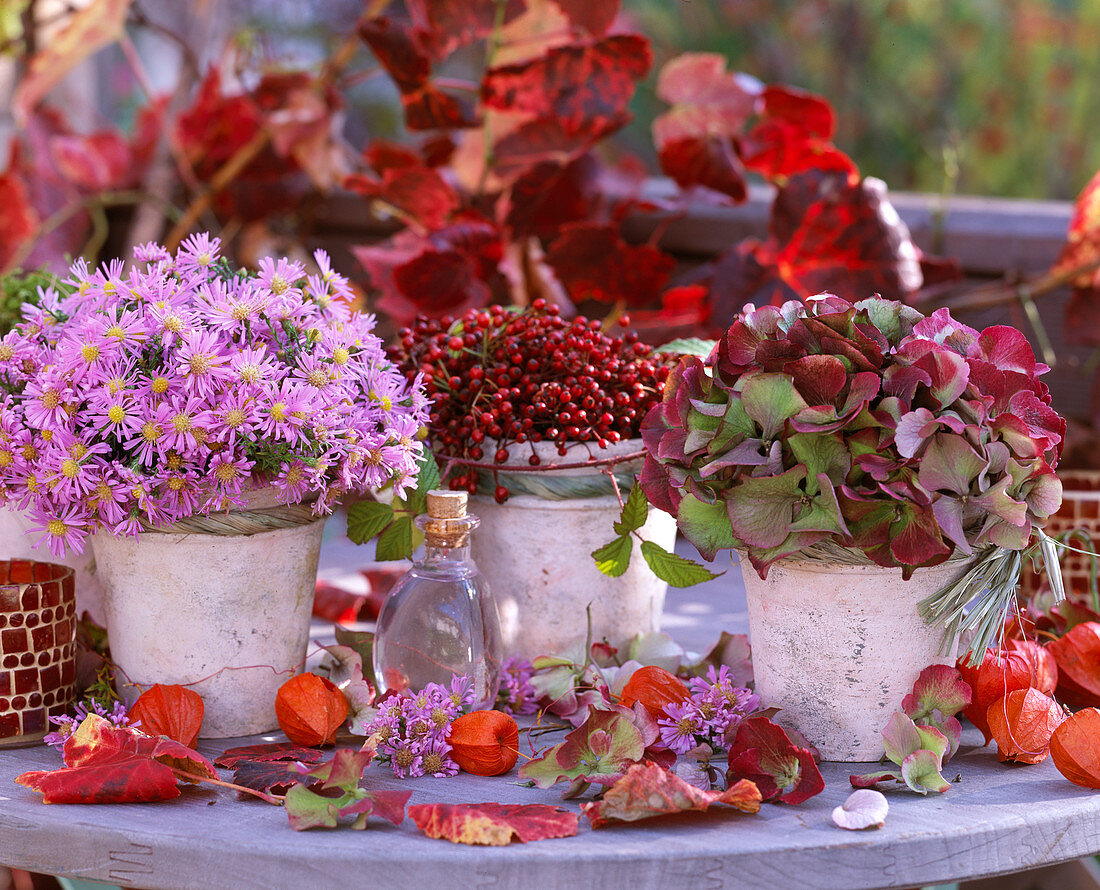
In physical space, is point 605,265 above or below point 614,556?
above

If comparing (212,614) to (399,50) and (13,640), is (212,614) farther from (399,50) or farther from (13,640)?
(399,50)

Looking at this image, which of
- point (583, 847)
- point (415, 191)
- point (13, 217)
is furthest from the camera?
point (13, 217)

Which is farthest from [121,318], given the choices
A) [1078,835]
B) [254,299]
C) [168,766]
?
[1078,835]

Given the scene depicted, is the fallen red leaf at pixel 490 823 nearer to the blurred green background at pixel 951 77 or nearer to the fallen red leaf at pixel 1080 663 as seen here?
the fallen red leaf at pixel 1080 663

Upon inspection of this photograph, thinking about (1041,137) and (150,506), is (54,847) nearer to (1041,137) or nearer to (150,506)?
(150,506)

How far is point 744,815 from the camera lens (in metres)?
0.71

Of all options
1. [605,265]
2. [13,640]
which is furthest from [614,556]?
[605,265]

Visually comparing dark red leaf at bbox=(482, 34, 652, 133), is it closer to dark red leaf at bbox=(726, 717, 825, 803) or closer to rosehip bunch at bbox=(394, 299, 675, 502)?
rosehip bunch at bbox=(394, 299, 675, 502)

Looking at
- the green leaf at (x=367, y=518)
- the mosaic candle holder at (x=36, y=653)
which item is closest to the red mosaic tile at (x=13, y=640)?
the mosaic candle holder at (x=36, y=653)

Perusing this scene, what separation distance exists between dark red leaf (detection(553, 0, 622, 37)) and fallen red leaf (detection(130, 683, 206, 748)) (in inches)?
36.2

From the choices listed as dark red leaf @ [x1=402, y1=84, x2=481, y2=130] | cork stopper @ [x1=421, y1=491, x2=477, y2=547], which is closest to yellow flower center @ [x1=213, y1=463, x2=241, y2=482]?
cork stopper @ [x1=421, y1=491, x2=477, y2=547]

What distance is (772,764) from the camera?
732mm

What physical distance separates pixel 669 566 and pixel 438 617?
20 cm

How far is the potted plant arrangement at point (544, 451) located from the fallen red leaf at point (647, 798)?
9.7 inches
